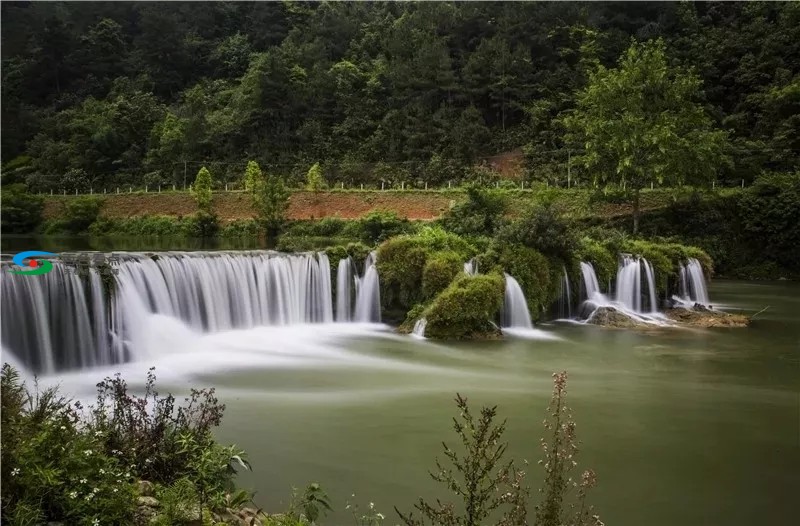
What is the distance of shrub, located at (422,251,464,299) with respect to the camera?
15.7 m

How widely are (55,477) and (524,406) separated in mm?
6986

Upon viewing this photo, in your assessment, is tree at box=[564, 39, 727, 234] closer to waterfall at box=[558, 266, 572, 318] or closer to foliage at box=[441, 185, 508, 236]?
foliage at box=[441, 185, 508, 236]

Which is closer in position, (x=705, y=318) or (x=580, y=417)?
(x=580, y=417)

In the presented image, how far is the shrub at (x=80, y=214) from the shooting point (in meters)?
38.5

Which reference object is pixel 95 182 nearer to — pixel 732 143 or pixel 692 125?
pixel 692 125

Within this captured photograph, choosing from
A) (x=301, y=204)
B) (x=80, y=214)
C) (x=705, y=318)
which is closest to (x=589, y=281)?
(x=705, y=318)

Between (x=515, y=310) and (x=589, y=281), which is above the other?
(x=589, y=281)

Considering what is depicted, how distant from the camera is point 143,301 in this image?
1353 centimetres

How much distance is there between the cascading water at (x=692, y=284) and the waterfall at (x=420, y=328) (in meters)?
9.97

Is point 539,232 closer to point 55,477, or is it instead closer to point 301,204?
point 55,477

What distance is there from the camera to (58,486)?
3.94m

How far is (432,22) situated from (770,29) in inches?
1040

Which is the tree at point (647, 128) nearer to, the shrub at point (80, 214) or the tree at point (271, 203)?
the tree at point (271, 203)

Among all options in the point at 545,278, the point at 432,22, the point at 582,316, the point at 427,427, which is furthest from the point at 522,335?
the point at 432,22
